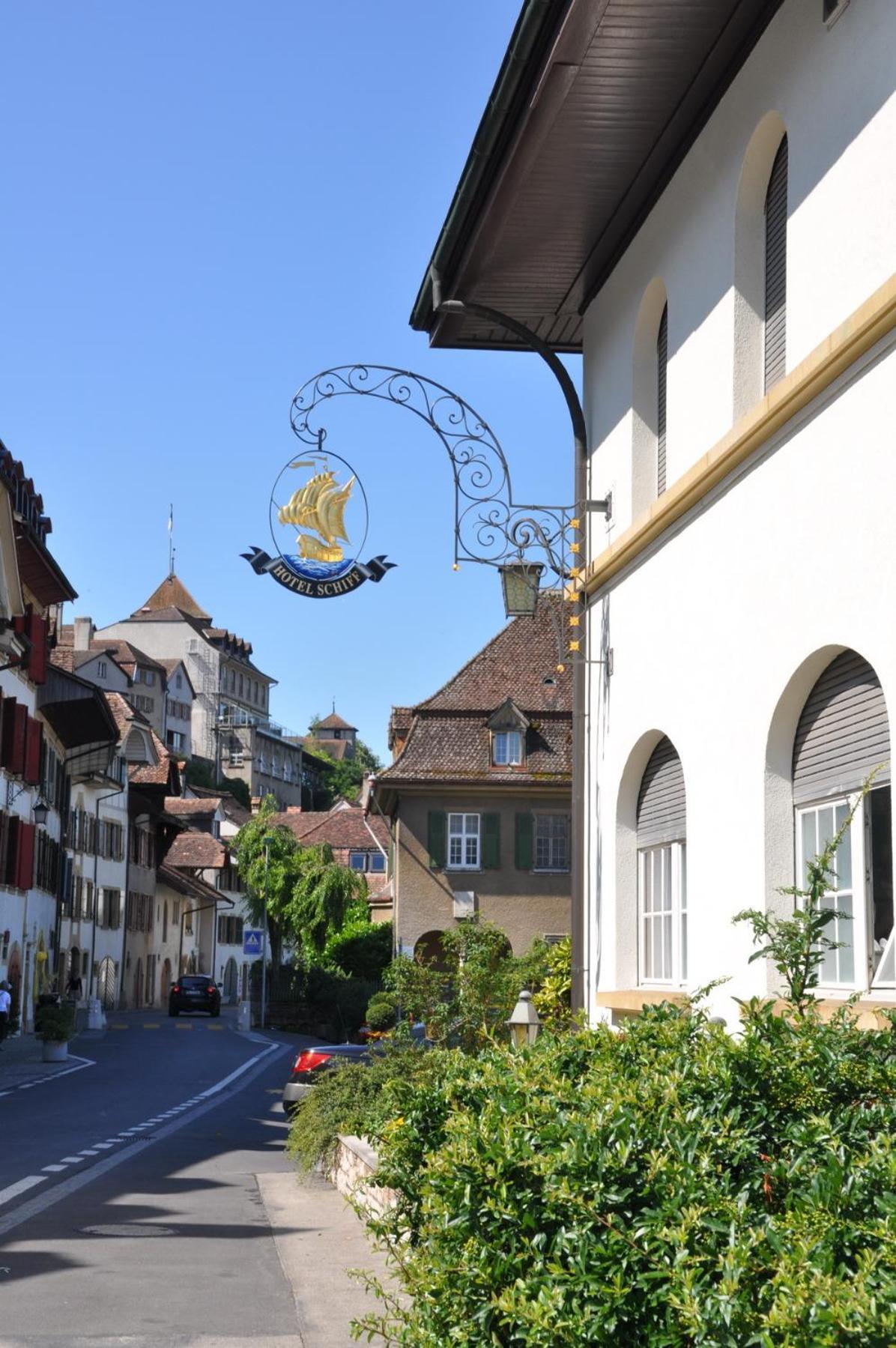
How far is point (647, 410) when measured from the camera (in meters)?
11.3

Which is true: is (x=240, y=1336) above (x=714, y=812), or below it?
below

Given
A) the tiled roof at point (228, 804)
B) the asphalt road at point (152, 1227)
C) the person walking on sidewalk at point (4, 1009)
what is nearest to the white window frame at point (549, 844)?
the person walking on sidewalk at point (4, 1009)

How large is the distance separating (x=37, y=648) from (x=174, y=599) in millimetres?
125972

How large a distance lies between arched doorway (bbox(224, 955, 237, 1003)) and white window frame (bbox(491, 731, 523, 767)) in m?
58.5

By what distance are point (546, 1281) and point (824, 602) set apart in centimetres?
383

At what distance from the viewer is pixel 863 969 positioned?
292 inches

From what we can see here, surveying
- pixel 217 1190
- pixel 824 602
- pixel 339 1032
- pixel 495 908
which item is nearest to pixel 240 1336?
pixel 824 602

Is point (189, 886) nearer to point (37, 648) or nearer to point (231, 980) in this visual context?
point (231, 980)

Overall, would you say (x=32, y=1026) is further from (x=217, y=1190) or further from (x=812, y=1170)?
(x=812, y=1170)

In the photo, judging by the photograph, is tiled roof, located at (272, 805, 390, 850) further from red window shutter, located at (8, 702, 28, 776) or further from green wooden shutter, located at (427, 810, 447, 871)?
red window shutter, located at (8, 702, 28, 776)

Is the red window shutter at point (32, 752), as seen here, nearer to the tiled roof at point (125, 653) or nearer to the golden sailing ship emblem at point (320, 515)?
the golden sailing ship emblem at point (320, 515)

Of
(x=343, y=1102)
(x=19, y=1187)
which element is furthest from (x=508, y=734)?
(x=19, y=1187)

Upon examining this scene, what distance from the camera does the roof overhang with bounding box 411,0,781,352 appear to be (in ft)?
27.4

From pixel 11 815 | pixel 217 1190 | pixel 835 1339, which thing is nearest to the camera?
pixel 835 1339
